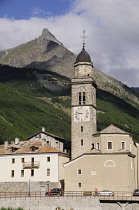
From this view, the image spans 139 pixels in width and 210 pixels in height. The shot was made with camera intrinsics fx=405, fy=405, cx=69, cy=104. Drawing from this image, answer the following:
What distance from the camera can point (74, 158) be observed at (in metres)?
71.1

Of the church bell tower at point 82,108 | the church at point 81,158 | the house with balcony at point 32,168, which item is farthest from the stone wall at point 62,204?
the church bell tower at point 82,108

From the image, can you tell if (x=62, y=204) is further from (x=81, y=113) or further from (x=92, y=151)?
(x=81, y=113)

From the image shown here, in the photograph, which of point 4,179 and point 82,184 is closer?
point 82,184

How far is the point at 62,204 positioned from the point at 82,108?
2524 cm

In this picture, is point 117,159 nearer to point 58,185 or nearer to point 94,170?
point 94,170

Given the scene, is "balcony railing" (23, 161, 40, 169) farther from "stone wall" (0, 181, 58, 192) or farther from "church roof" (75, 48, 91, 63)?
"church roof" (75, 48, 91, 63)

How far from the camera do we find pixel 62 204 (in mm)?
53969

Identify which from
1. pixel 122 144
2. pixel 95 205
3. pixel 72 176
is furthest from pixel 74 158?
pixel 95 205

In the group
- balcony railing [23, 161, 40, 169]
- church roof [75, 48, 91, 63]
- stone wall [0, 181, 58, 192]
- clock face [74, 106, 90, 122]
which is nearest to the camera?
stone wall [0, 181, 58, 192]

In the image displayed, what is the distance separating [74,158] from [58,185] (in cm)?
544

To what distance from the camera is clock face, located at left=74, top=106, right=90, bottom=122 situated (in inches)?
2945

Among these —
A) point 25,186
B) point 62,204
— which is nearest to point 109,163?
point 62,204

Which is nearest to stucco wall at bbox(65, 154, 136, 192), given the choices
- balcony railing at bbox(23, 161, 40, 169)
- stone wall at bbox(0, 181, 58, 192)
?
stone wall at bbox(0, 181, 58, 192)

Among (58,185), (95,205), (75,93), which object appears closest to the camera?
(95,205)
